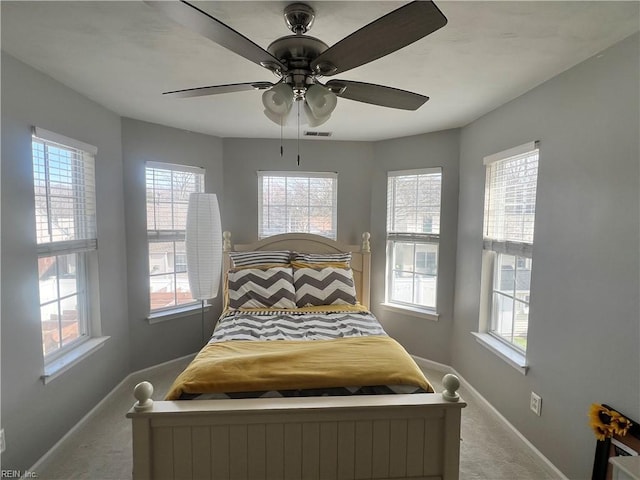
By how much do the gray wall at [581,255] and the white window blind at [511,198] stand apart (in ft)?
0.34

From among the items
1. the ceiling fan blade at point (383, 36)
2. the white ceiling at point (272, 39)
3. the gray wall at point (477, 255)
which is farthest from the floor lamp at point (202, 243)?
the ceiling fan blade at point (383, 36)

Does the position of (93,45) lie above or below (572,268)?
above

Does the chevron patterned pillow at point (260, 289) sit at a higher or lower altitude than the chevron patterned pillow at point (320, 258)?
lower

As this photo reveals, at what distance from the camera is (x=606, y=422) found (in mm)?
1560

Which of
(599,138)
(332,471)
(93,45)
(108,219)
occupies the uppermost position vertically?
(93,45)

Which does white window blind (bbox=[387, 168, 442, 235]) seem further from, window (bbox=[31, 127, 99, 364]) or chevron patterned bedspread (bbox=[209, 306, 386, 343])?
Result: window (bbox=[31, 127, 99, 364])

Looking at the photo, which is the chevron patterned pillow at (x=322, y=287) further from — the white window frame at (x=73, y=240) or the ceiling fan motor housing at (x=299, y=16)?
the ceiling fan motor housing at (x=299, y=16)

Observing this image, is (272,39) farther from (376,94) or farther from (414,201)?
(414,201)

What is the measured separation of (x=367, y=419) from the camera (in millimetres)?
1507

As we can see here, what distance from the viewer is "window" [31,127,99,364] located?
80.0 inches

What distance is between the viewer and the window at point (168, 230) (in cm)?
312

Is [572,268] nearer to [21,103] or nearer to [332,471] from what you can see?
[332,471]

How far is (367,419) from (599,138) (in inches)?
71.7

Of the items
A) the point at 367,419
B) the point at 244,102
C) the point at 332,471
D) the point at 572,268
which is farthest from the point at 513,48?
the point at 332,471
